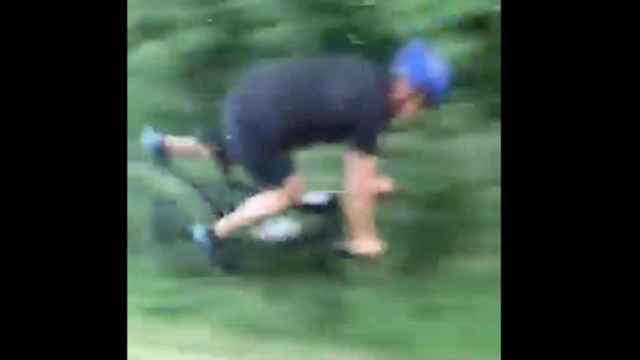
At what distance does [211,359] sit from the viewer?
3.54 m

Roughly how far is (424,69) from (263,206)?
653mm

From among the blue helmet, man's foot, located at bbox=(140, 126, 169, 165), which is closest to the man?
the blue helmet

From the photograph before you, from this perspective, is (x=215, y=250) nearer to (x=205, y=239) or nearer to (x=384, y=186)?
(x=205, y=239)

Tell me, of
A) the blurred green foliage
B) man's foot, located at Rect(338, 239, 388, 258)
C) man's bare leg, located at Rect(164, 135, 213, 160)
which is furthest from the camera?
man's bare leg, located at Rect(164, 135, 213, 160)

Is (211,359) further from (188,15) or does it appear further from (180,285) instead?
(188,15)

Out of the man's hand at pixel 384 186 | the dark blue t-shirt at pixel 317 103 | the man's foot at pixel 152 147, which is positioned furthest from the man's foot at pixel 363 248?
the man's foot at pixel 152 147

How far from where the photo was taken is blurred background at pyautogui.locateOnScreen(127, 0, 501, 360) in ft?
11.1

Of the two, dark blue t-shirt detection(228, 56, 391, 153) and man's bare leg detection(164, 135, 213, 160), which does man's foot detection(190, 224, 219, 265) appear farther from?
dark blue t-shirt detection(228, 56, 391, 153)

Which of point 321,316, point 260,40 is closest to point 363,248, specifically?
point 321,316

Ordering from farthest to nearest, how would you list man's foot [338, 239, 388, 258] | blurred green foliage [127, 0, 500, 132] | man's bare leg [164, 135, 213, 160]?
man's bare leg [164, 135, 213, 160] < man's foot [338, 239, 388, 258] < blurred green foliage [127, 0, 500, 132]

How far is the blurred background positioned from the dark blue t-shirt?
0.05m

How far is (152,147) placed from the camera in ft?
12.0

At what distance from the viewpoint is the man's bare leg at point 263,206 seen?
352cm

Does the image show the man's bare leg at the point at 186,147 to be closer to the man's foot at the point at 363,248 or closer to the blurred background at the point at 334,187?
the blurred background at the point at 334,187
